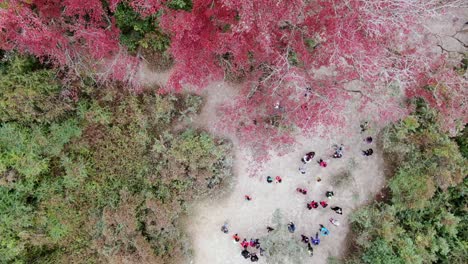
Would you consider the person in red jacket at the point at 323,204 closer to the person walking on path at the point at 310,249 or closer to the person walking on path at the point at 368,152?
the person walking on path at the point at 310,249

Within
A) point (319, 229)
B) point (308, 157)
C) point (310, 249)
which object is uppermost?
point (308, 157)

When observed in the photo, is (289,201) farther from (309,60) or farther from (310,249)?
(309,60)

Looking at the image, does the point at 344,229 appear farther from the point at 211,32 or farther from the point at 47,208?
the point at 47,208

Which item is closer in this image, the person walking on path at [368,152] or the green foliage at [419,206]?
the green foliage at [419,206]

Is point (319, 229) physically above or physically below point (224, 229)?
below

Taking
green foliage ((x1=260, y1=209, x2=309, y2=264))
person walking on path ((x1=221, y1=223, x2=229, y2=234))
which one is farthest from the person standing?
person walking on path ((x1=221, y1=223, x2=229, y2=234))

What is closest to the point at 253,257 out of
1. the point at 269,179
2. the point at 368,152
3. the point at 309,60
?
the point at 269,179

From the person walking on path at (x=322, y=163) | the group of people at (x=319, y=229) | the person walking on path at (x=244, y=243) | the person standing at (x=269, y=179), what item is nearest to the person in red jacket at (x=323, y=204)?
the group of people at (x=319, y=229)
